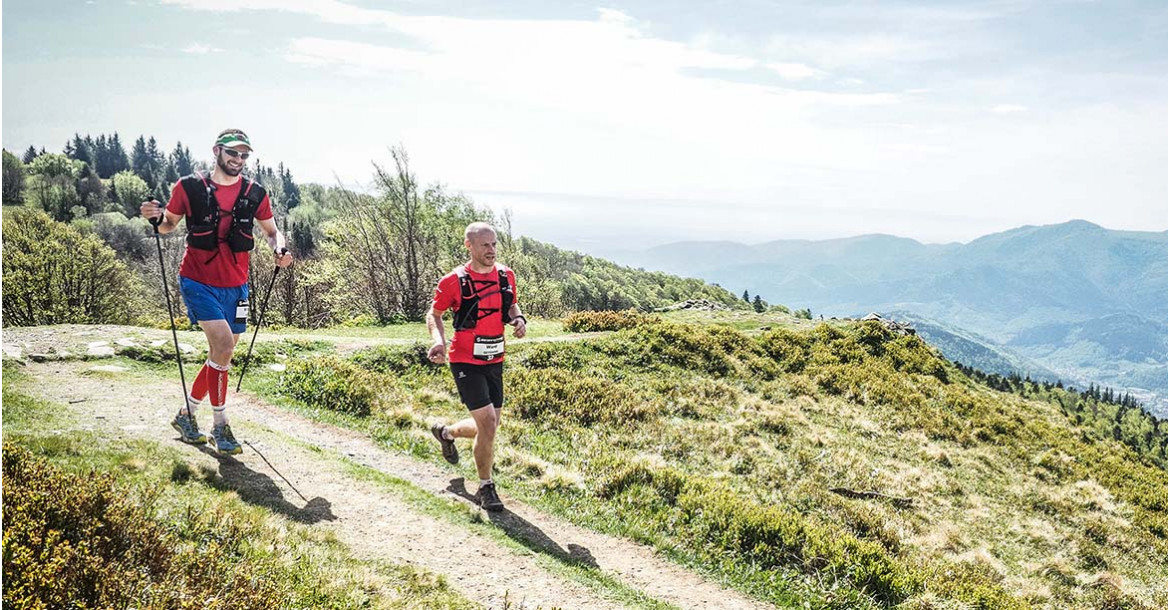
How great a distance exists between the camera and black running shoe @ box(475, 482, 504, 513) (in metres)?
8.32

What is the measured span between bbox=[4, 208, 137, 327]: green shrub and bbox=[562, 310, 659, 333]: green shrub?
95.4 ft

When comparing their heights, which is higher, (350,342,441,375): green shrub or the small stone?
the small stone

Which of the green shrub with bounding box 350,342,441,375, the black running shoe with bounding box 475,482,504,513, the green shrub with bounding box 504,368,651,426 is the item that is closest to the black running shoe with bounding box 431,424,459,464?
the black running shoe with bounding box 475,482,504,513

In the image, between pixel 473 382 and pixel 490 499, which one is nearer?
pixel 473 382

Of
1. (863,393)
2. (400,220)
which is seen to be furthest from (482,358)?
(400,220)

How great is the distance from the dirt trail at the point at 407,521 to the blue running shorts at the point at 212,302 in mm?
1726

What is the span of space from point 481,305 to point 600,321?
17.2 metres

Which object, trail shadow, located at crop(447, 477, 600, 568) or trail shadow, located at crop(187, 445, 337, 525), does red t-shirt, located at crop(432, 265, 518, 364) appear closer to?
trail shadow, located at crop(447, 477, 600, 568)

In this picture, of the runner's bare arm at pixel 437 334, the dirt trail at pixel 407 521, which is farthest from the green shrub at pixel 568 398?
the runner's bare arm at pixel 437 334

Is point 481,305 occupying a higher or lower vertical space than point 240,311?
higher

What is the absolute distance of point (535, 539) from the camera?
25.7ft

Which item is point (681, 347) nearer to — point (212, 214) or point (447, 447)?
point (447, 447)

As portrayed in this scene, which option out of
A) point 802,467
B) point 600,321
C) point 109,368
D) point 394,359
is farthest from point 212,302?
point 600,321

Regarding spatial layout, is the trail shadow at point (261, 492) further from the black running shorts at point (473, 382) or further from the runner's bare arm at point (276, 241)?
the runner's bare arm at point (276, 241)
